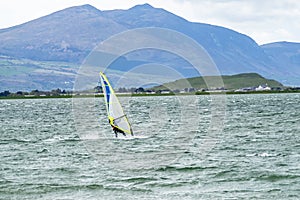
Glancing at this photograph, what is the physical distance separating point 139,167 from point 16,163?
10.9 meters

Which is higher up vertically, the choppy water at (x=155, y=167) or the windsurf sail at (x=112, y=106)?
the windsurf sail at (x=112, y=106)

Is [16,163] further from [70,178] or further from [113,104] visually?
[113,104]

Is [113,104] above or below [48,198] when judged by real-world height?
above

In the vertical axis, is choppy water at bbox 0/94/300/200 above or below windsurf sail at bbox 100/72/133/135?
below

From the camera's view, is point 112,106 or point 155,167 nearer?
point 155,167

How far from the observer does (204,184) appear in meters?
36.3

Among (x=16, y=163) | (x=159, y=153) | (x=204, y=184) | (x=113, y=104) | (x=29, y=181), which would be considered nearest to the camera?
(x=204, y=184)

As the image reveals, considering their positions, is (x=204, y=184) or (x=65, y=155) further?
(x=65, y=155)

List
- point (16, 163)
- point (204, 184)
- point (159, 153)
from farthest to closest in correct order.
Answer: point (159, 153)
point (16, 163)
point (204, 184)

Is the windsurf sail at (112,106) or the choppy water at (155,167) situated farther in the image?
the windsurf sail at (112,106)

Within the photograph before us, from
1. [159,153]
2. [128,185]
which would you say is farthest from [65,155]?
[128,185]

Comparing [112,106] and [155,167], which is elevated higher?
[112,106]

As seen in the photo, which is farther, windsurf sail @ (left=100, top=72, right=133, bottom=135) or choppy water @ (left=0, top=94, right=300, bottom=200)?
windsurf sail @ (left=100, top=72, right=133, bottom=135)

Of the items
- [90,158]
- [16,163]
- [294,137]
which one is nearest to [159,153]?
[90,158]
